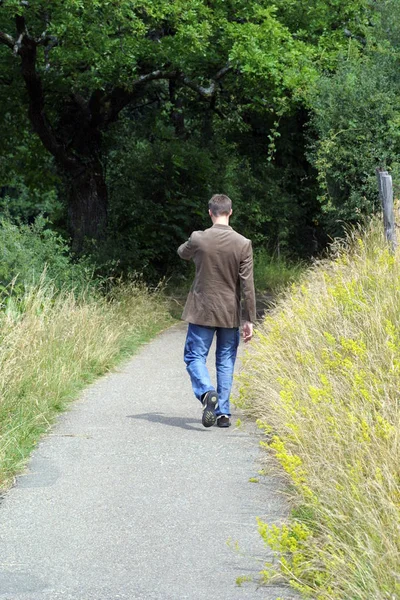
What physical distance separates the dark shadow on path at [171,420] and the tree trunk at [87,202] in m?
11.6

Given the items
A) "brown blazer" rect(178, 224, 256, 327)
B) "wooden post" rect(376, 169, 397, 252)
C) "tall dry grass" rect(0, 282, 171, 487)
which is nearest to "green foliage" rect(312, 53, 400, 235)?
"wooden post" rect(376, 169, 397, 252)

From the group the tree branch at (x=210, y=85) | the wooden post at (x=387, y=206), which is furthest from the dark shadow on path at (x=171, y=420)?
the tree branch at (x=210, y=85)

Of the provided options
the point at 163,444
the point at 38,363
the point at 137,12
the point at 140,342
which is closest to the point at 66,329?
the point at 38,363

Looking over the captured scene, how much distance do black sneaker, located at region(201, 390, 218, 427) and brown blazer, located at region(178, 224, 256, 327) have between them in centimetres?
61

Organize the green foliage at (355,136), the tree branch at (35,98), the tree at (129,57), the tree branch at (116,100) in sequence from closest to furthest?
the tree at (129,57) < the green foliage at (355,136) < the tree branch at (35,98) < the tree branch at (116,100)

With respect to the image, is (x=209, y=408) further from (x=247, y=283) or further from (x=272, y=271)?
(x=272, y=271)

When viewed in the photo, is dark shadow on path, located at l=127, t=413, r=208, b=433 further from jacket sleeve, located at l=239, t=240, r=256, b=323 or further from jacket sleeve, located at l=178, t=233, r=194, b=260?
jacket sleeve, located at l=178, t=233, r=194, b=260

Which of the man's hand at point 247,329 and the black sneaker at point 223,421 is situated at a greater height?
the man's hand at point 247,329

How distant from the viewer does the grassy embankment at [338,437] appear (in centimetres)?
425

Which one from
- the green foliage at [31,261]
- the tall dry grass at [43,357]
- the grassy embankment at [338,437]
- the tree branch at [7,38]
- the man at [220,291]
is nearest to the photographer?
the grassy embankment at [338,437]

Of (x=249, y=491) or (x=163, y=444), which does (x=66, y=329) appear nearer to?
(x=163, y=444)

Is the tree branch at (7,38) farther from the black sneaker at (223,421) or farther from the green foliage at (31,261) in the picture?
the black sneaker at (223,421)

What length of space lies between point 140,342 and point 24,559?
928 centimetres

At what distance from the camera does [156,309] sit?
17031 mm
